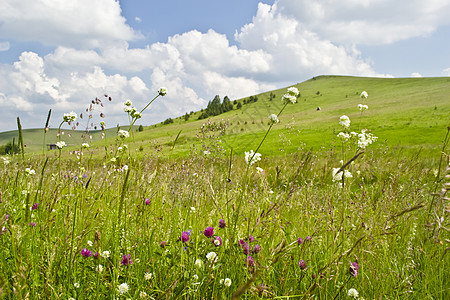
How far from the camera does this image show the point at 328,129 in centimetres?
2689

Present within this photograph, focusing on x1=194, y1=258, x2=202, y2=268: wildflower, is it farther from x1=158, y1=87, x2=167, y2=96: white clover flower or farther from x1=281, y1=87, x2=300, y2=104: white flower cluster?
x1=158, y1=87, x2=167, y2=96: white clover flower

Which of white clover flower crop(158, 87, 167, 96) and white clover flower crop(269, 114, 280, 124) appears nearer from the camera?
white clover flower crop(269, 114, 280, 124)

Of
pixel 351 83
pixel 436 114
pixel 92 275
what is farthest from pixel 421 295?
pixel 351 83

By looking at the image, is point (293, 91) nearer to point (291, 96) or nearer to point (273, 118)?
point (291, 96)

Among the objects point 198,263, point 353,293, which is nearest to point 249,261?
point 198,263

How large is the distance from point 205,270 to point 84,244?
4.49 feet

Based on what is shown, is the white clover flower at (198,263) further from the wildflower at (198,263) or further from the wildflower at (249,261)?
the wildflower at (249,261)

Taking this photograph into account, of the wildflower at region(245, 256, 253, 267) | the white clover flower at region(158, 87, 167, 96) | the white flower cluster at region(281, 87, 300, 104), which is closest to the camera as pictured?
the wildflower at region(245, 256, 253, 267)

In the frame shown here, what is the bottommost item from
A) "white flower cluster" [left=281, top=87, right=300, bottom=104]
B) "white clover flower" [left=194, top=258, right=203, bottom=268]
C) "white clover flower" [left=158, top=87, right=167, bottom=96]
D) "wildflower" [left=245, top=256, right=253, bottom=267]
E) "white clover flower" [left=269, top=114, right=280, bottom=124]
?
"wildflower" [left=245, top=256, right=253, bottom=267]

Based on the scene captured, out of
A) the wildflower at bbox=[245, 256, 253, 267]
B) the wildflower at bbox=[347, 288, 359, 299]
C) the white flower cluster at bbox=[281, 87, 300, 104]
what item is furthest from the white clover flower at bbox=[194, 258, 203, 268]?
the white flower cluster at bbox=[281, 87, 300, 104]

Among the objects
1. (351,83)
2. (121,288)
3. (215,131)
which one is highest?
(351,83)

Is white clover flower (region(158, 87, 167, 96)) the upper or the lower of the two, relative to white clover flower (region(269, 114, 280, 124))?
upper

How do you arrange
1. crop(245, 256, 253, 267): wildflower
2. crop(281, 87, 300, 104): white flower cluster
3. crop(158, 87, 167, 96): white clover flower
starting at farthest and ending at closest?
crop(158, 87, 167, 96): white clover flower, crop(281, 87, 300, 104): white flower cluster, crop(245, 256, 253, 267): wildflower

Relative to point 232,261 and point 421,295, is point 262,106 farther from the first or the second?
point 421,295
